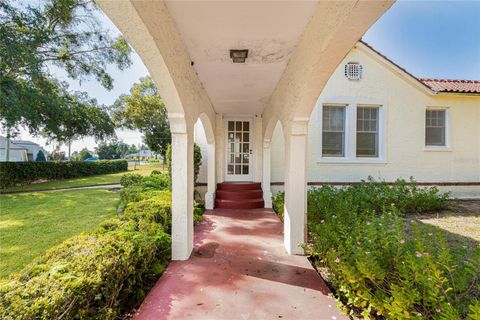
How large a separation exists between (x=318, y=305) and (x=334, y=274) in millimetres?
428

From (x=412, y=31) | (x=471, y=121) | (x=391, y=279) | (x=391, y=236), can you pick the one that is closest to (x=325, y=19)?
(x=391, y=236)

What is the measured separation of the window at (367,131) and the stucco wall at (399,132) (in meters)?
0.34

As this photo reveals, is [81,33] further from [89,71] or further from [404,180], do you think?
[404,180]

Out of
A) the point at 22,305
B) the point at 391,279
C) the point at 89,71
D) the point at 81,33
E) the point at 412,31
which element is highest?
the point at 81,33

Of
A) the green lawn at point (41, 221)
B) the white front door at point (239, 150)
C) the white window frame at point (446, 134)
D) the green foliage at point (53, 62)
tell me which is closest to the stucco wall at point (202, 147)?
the white front door at point (239, 150)

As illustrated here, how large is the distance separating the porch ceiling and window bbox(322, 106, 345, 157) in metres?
4.18

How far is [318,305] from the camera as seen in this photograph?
2547 mm

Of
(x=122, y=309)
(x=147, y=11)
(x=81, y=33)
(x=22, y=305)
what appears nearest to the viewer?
(x=22, y=305)

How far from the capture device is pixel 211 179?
7.30 metres

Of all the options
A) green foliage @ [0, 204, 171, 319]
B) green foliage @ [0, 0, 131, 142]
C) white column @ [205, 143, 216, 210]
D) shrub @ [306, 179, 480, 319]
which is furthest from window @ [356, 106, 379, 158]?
green foliage @ [0, 0, 131, 142]

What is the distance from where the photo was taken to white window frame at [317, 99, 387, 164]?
324 inches

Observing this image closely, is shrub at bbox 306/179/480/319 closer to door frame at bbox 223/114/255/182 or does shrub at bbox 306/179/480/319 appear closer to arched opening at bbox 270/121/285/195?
arched opening at bbox 270/121/285/195

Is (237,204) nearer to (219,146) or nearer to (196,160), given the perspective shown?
(196,160)

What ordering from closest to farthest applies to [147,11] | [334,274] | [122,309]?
[147,11], [122,309], [334,274]
